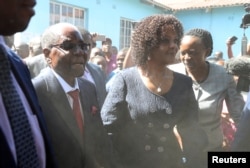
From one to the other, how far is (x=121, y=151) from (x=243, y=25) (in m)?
1.18

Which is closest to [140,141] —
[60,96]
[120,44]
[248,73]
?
[60,96]

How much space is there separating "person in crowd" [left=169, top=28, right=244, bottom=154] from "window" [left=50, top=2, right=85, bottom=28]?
4780 millimetres

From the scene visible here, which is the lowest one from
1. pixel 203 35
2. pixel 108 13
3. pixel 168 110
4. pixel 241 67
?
pixel 168 110

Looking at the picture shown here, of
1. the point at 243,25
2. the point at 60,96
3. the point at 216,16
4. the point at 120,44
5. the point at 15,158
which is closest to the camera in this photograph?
the point at 15,158

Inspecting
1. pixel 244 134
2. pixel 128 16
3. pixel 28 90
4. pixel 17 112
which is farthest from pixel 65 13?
pixel 17 112

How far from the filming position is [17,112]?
1.11 metres

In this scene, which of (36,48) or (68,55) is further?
(36,48)

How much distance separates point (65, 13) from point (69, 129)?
20.4 feet

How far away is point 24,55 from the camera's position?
4.38 m

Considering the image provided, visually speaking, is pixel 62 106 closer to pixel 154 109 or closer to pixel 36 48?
pixel 154 109

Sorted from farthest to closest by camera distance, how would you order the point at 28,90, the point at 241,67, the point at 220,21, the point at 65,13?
the point at 220,21 < the point at 65,13 < the point at 241,67 < the point at 28,90

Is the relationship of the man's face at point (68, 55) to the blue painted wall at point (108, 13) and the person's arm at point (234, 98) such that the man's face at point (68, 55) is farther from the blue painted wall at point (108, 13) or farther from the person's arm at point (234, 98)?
the blue painted wall at point (108, 13)

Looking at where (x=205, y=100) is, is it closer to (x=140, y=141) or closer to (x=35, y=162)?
(x=140, y=141)

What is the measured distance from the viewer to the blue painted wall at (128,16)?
7.02 meters
